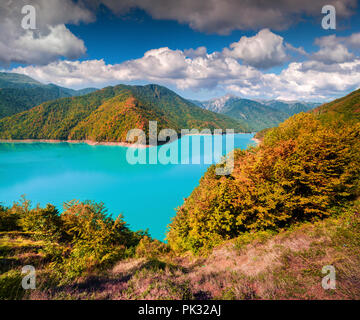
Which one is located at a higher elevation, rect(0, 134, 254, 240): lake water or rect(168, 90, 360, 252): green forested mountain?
rect(168, 90, 360, 252): green forested mountain

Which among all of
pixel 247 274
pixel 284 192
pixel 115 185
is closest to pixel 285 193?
pixel 284 192

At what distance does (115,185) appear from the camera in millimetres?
53000

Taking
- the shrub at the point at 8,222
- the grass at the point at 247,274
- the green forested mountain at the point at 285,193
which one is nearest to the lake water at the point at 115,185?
the green forested mountain at the point at 285,193

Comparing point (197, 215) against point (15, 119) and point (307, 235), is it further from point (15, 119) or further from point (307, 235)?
point (15, 119)

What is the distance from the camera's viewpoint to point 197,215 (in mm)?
16125

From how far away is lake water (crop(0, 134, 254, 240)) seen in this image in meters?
37.2

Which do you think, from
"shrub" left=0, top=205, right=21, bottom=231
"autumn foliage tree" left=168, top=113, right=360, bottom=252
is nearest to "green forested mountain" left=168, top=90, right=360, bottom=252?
"autumn foliage tree" left=168, top=113, right=360, bottom=252

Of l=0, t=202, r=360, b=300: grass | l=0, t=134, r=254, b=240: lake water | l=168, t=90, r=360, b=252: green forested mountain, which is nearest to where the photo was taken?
l=0, t=202, r=360, b=300: grass

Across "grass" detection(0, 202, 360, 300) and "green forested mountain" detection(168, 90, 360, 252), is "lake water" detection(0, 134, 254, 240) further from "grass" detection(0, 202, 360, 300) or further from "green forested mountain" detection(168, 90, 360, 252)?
"grass" detection(0, 202, 360, 300)

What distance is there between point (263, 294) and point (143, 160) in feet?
268

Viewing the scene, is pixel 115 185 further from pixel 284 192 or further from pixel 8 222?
pixel 284 192

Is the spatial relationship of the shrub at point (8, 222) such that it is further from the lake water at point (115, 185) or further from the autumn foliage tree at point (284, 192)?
the autumn foliage tree at point (284, 192)

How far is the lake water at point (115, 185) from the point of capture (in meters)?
37.2
